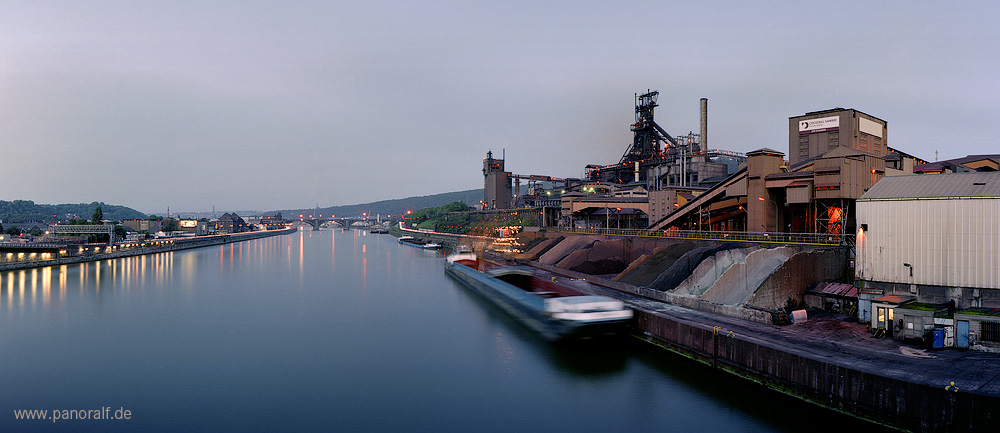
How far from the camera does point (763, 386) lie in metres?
19.1

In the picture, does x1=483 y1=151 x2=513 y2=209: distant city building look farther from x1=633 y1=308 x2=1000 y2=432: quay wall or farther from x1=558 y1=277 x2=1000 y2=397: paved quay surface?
x1=633 y1=308 x2=1000 y2=432: quay wall

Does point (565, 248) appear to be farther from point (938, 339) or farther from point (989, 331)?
point (989, 331)

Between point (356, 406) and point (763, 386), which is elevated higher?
point (763, 386)

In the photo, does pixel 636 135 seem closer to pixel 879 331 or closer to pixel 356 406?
pixel 879 331

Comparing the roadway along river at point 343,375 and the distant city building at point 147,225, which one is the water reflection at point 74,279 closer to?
the roadway along river at point 343,375

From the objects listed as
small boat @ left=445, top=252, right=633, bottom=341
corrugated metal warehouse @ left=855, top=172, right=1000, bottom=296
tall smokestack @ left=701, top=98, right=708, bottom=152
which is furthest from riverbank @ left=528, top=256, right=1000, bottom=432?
tall smokestack @ left=701, top=98, right=708, bottom=152

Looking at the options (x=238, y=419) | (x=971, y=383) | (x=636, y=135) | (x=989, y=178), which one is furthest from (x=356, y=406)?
(x=636, y=135)

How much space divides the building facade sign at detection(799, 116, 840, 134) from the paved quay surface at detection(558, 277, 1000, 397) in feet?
121

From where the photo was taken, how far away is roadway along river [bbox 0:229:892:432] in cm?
1847

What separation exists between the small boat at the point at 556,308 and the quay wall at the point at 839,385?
3586mm

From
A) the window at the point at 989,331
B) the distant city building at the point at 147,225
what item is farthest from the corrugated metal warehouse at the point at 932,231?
the distant city building at the point at 147,225

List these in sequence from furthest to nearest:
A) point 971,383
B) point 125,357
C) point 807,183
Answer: point 807,183
point 125,357
point 971,383

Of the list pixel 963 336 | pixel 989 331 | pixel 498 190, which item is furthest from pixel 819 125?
pixel 498 190

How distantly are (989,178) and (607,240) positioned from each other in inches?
1220
